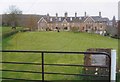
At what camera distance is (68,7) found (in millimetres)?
2990

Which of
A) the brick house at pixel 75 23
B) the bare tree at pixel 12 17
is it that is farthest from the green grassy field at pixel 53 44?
the bare tree at pixel 12 17

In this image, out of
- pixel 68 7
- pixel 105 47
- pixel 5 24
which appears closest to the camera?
pixel 5 24

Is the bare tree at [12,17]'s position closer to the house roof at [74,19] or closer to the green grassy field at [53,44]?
the green grassy field at [53,44]

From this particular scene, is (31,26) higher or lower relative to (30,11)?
lower

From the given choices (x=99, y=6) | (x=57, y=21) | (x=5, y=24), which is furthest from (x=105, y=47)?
(x=5, y=24)

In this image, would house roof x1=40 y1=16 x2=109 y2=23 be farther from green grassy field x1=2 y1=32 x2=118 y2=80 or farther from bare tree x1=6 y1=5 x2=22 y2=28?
bare tree x1=6 y1=5 x2=22 y2=28

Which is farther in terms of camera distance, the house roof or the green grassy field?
the green grassy field

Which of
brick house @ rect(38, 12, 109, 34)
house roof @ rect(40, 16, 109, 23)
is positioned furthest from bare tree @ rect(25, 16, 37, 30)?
house roof @ rect(40, 16, 109, 23)

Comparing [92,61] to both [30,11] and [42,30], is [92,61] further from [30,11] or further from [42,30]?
[30,11]

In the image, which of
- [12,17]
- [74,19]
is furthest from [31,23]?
[74,19]

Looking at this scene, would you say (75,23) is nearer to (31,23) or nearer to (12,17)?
(31,23)

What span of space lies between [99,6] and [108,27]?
1.13 ft

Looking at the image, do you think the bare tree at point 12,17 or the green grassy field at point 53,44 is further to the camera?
the green grassy field at point 53,44

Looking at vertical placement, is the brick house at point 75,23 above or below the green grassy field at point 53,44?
above
